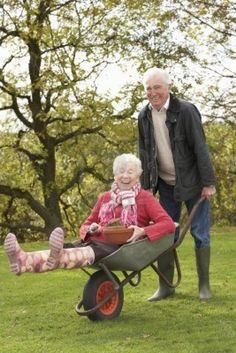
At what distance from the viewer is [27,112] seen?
19.2 m

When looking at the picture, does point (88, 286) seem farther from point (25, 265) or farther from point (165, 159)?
point (165, 159)

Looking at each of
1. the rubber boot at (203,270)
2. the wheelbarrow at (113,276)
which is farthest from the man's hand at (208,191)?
the wheelbarrow at (113,276)

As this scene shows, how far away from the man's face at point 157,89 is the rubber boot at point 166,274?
118 cm

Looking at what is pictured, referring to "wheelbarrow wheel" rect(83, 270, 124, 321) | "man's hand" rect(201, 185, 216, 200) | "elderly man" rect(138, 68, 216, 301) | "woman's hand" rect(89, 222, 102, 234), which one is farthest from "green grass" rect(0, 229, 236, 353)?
"man's hand" rect(201, 185, 216, 200)

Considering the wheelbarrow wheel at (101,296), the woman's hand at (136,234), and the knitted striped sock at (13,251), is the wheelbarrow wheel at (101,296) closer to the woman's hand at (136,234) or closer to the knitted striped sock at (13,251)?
the woman's hand at (136,234)

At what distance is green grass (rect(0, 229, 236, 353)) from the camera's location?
3951mm

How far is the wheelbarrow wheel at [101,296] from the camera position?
178 inches

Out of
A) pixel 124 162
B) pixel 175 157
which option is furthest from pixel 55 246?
pixel 175 157

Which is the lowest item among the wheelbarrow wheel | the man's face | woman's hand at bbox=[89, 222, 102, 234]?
the wheelbarrow wheel

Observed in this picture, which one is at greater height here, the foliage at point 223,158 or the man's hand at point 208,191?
the foliage at point 223,158

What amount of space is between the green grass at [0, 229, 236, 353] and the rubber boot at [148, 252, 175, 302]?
0.09 metres

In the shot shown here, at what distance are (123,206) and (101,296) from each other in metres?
0.62

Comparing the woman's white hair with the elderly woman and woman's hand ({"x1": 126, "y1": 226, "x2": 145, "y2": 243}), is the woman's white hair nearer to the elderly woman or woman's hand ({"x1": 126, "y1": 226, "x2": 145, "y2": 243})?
the elderly woman

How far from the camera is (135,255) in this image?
4.52m
